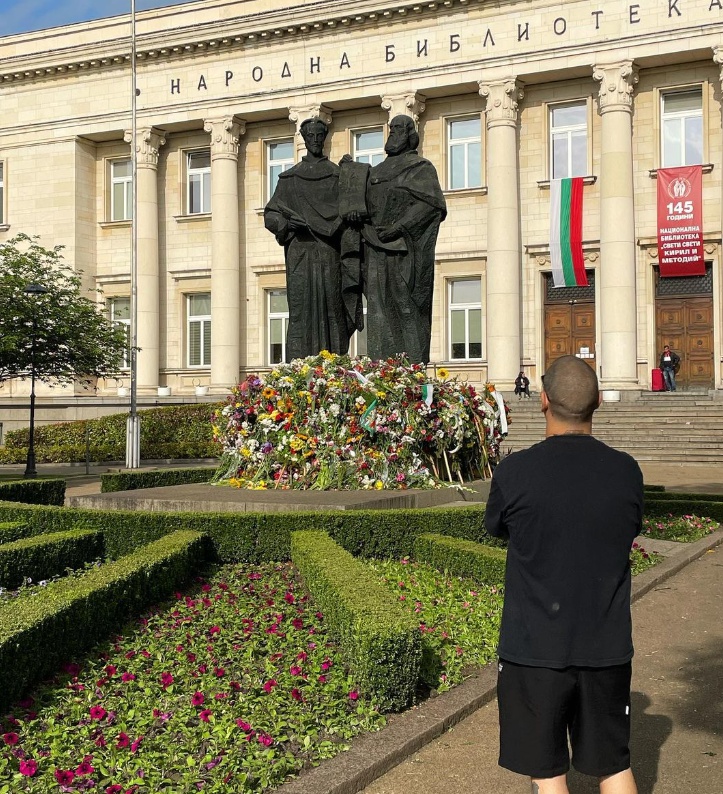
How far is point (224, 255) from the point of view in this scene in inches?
1551

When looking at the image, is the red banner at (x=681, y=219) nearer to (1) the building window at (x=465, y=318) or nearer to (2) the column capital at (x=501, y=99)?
(2) the column capital at (x=501, y=99)

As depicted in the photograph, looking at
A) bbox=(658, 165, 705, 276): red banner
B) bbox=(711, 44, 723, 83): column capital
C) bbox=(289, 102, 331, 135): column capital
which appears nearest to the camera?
bbox=(711, 44, 723, 83): column capital

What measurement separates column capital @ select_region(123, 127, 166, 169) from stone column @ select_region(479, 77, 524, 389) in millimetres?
13360

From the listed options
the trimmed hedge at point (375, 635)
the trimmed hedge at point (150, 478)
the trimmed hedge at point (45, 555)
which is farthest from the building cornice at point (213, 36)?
the trimmed hedge at point (375, 635)

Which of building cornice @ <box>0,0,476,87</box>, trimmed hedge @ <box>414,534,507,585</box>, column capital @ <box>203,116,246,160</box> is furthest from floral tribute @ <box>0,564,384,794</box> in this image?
column capital @ <box>203,116,246,160</box>

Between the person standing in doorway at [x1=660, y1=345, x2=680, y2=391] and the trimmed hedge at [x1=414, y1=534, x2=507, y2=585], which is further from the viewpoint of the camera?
the person standing in doorway at [x1=660, y1=345, x2=680, y2=391]

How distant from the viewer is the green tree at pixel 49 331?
75.6 feet

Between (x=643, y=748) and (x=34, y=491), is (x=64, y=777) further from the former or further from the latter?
(x=34, y=491)

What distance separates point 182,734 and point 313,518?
4.44m

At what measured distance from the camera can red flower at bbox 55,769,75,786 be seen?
4570 mm

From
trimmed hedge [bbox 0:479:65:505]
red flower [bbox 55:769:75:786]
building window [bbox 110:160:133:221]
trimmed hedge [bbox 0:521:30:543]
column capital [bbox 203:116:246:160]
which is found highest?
column capital [bbox 203:116:246:160]

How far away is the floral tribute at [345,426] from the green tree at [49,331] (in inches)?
458

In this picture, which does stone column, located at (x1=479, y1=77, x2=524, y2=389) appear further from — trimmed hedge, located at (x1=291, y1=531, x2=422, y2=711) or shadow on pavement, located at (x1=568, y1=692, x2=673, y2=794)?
shadow on pavement, located at (x1=568, y1=692, x2=673, y2=794)

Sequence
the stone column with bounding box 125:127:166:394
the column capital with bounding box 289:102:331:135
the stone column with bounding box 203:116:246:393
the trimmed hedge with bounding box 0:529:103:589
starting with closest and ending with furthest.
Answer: the trimmed hedge with bounding box 0:529:103:589
the column capital with bounding box 289:102:331:135
the stone column with bounding box 203:116:246:393
the stone column with bounding box 125:127:166:394
